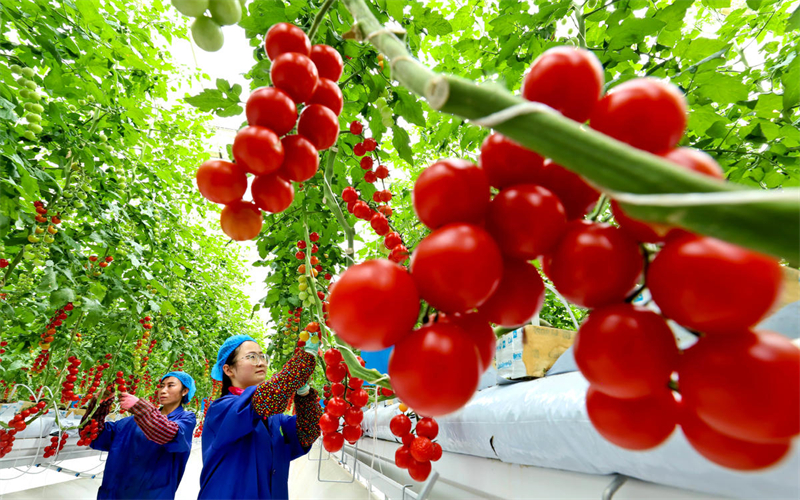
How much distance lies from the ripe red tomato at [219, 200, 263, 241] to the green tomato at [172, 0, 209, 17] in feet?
0.82

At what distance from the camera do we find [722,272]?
0.22 metres

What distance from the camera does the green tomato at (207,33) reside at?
538 millimetres

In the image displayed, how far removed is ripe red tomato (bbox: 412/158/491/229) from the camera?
305 mm

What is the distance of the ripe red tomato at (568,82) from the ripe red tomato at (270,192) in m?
0.29

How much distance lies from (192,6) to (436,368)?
53cm

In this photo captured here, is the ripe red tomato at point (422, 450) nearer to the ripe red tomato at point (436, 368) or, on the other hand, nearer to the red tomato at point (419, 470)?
the red tomato at point (419, 470)

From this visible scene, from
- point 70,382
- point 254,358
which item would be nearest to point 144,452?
point 254,358

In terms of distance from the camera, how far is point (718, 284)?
0.22m

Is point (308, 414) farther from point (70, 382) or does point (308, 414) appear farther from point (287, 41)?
point (70, 382)

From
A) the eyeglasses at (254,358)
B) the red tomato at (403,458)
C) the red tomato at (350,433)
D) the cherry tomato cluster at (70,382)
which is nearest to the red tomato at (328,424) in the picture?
the red tomato at (350,433)

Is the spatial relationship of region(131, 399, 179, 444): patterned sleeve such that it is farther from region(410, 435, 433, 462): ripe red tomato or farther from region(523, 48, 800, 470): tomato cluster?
region(523, 48, 800, 470): tomato cluster

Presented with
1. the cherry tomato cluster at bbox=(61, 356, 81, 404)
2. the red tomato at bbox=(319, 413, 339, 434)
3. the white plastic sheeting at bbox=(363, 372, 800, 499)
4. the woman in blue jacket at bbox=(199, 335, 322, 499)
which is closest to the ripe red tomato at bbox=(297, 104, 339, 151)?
the white plastic sheeting at bbox=(363, 372, 800, 499)

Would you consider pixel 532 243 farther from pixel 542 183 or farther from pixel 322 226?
pixel 322 226

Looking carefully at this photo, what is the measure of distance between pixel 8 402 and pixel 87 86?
4317 millimetres
